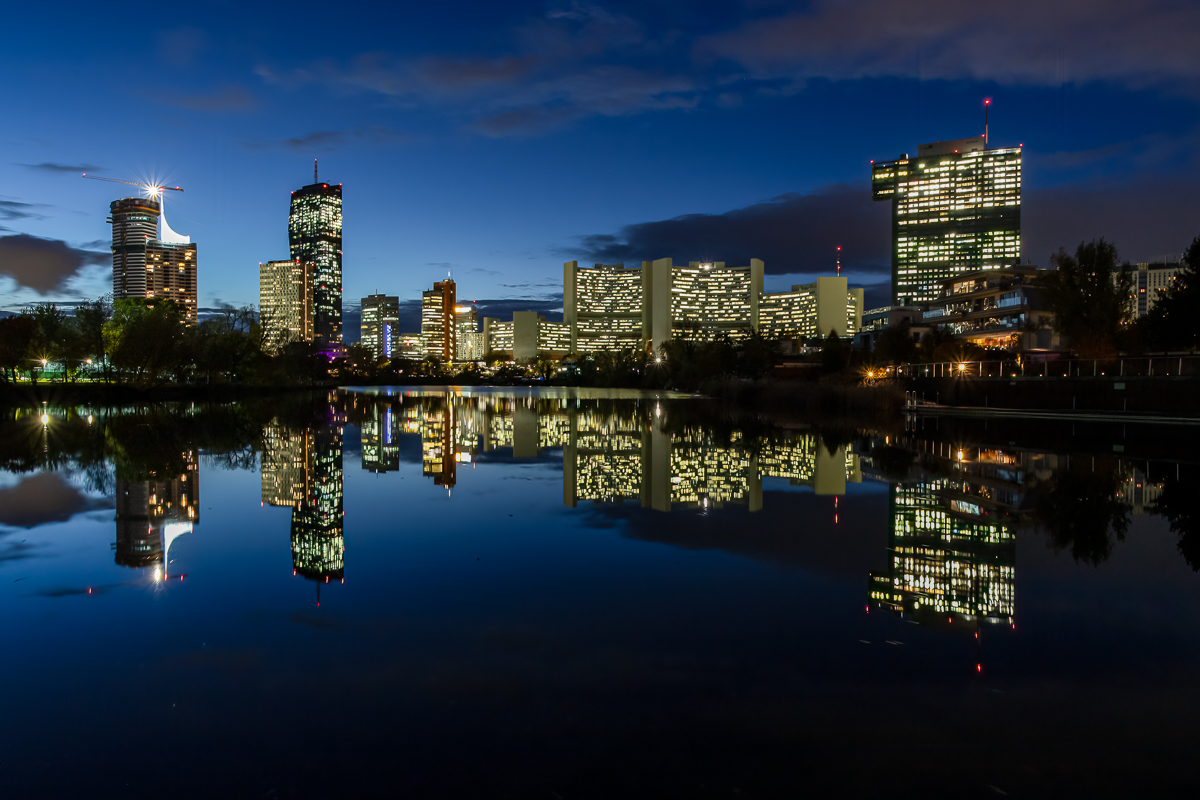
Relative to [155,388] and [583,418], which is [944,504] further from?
[155,388]

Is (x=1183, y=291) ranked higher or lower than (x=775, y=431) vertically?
higher

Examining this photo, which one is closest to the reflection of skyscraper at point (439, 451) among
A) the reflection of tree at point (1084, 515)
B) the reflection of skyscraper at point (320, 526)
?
the reflection of skyscraper at point (320, 526)

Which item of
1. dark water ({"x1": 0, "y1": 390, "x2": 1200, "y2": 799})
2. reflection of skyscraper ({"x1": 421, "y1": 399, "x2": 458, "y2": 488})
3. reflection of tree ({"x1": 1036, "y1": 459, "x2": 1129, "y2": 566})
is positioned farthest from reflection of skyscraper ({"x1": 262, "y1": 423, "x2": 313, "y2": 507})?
reflection of tree ({"x1": 1036, "y1": 459, "x2": 1129, "y2": 566})

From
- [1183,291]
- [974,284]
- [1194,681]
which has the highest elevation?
[974,284]

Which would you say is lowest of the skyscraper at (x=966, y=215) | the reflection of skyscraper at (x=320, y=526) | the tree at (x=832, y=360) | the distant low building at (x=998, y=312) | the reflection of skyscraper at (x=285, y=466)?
the reflection of skyscraper at (x=320, y=526)

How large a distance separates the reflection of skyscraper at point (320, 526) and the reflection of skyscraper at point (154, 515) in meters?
1.54

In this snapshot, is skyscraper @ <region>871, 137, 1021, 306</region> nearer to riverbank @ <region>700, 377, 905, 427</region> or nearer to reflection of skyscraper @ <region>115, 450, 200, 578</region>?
riverbank @ <region>700, 377, 905, 427</region>

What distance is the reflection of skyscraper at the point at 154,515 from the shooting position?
9.50 meters

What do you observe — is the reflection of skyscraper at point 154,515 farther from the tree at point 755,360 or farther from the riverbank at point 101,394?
the tree at point 755,360

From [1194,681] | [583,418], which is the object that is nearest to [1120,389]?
[583,418]

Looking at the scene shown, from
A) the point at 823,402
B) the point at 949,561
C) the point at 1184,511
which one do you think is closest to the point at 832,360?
the point at 823,402

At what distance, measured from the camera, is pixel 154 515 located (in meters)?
12.2

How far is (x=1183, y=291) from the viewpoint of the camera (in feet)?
164

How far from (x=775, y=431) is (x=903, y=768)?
27290 mm
